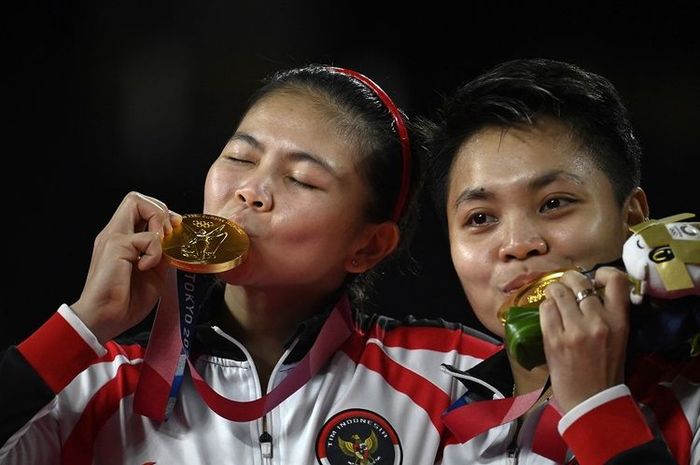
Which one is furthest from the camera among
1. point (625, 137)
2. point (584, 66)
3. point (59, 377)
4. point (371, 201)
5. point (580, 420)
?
point (584, 66)

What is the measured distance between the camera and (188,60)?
424 centimetres

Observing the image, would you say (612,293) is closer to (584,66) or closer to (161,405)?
(161,405)

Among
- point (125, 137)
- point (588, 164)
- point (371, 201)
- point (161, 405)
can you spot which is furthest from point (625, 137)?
point (125, 137)

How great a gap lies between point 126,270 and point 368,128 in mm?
804

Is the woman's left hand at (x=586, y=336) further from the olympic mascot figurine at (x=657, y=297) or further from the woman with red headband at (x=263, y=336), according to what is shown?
the woman with red headband at (x=263, y=336)

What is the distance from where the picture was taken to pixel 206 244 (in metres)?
2.33

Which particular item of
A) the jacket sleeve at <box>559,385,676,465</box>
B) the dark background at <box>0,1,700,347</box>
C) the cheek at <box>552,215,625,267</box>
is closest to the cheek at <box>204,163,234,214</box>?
the cheek at <box>552,215,625,267</box>

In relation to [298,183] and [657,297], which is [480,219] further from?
[657,297]

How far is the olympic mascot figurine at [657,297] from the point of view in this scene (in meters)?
1.76

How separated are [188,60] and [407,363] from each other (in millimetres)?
2149

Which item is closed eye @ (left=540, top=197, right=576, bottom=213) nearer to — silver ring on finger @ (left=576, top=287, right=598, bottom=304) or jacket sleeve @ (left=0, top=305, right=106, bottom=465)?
silver ring on finger @ (left=576, top=287, right=598, bottom=304)

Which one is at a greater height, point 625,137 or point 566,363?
point 625,137

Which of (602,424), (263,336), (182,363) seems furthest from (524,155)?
(182,363)

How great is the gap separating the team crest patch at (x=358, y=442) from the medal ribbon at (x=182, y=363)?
0.14 meters
